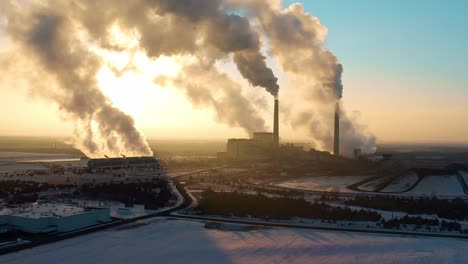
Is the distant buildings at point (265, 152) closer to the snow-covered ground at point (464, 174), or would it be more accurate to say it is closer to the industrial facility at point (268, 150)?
the industrial facility at point (268, 150)

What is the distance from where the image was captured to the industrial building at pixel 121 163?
66.1 metres

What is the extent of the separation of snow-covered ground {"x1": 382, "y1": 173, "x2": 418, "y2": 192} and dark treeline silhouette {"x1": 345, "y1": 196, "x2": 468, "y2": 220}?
385 inches

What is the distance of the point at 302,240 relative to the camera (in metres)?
27.2

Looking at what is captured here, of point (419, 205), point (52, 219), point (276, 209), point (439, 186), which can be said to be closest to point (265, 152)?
point (439, 186)

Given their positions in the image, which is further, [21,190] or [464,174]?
[464,174]

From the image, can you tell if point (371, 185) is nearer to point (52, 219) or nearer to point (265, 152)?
point (265, 152)

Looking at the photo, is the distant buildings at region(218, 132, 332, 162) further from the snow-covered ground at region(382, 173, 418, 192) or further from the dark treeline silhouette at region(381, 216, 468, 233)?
the dark treeline silhouette at region(381, 216, 468, 233)

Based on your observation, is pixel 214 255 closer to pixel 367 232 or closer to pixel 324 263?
pixel 324 263

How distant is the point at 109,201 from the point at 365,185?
30984mm

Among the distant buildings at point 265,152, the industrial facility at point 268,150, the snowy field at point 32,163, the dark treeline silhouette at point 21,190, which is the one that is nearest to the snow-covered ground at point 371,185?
the industrial facility at point 268,150

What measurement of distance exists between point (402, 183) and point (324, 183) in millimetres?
10221

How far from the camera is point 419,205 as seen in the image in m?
39.6

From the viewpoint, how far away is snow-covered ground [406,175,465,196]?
52.2m

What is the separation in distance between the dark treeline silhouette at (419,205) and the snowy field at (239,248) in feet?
30.0
